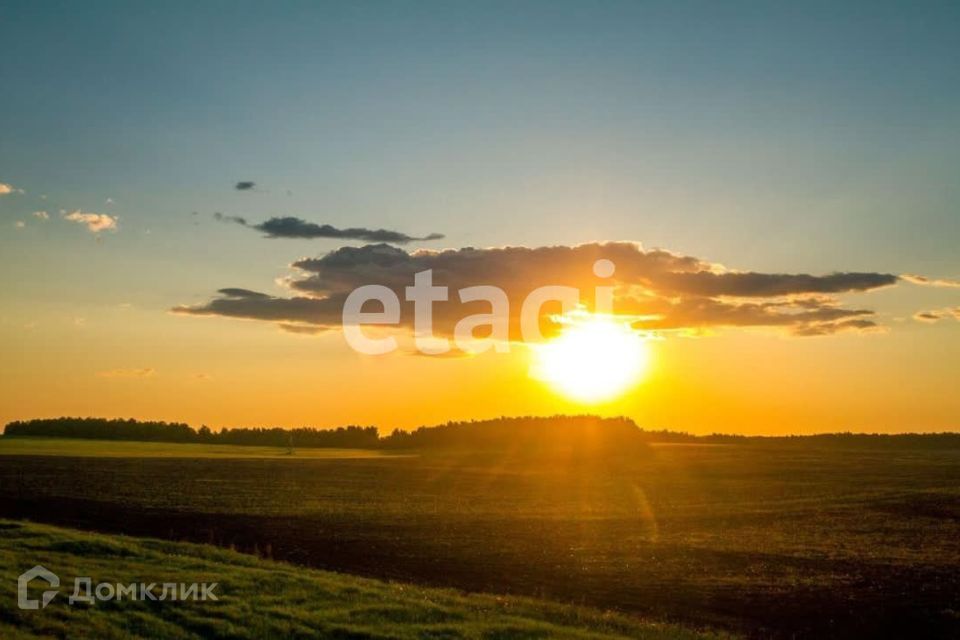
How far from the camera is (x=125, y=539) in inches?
1469

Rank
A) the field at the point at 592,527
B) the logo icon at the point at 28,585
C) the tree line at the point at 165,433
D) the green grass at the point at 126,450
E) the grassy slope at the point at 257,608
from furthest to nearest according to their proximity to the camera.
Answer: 1. the tree line at the point at 165,433
2. the green grass at the point at 126,450
3. the field at the point at 592,527
4. the logo icon at the point at 28,585
5. the grassy slope at the point at 257,608

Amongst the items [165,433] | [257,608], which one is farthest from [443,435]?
[257,608]

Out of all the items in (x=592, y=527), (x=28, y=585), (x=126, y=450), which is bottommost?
(x=592, y=527)

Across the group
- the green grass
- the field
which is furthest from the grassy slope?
the green grass

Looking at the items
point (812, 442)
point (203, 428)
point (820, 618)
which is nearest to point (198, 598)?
point (820, 618)

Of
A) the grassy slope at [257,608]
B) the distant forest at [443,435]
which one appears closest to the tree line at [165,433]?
the distant forest at [443,435]

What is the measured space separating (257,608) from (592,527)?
104ft

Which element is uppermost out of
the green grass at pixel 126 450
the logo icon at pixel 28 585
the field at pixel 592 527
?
the green grass at pixel 126 450

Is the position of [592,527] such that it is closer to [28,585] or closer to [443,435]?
[28,585]

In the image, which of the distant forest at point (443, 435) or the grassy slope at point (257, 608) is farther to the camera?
the distant forest at point (443, 435)

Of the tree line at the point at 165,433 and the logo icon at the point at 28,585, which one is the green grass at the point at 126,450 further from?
the logo icon at the point at 28,585

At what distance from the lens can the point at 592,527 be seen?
53594 mm

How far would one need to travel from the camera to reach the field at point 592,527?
33.5 m

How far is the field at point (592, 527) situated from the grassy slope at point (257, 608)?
3773 mm
